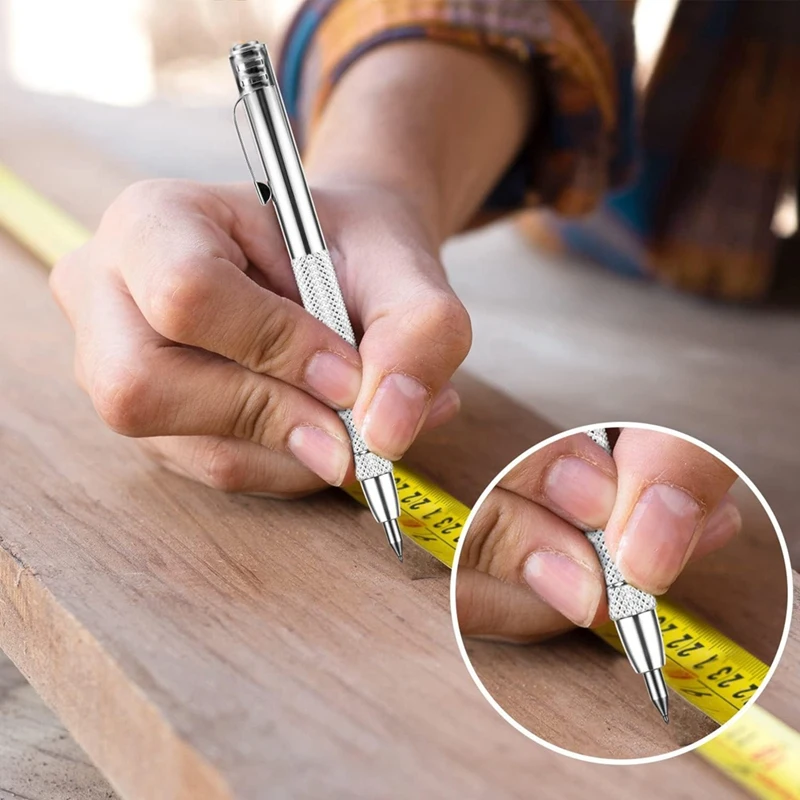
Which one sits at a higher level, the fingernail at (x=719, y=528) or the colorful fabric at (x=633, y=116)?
the colorful fabric at (x=633, y=116)

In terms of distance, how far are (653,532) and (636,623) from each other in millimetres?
63

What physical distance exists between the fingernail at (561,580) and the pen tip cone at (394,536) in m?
0.14

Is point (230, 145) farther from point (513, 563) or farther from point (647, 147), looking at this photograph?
point (513, 563)

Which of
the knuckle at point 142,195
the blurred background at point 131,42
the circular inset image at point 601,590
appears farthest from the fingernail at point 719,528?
the blurred background at point 131,42

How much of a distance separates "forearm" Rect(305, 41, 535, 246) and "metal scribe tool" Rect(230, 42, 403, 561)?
0.16m

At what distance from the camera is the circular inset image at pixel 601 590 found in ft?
2.08

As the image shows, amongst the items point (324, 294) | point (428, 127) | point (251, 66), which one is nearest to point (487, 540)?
point (324, 294)

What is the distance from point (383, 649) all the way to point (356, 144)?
604 millimetres

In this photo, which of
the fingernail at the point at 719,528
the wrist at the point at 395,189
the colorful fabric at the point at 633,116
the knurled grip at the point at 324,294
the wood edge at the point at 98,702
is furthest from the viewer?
the colorful fabric at the point at 633,116

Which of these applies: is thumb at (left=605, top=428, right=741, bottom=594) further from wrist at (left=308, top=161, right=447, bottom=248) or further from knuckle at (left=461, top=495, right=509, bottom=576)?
wrist at (left=308, top=161, right=447, bottom=248)

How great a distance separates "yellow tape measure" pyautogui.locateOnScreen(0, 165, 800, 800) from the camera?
604 millimetres

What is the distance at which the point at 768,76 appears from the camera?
174cm

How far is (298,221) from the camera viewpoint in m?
0.82

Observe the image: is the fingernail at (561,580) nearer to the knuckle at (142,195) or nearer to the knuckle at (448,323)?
the knuckle at (448,323)
